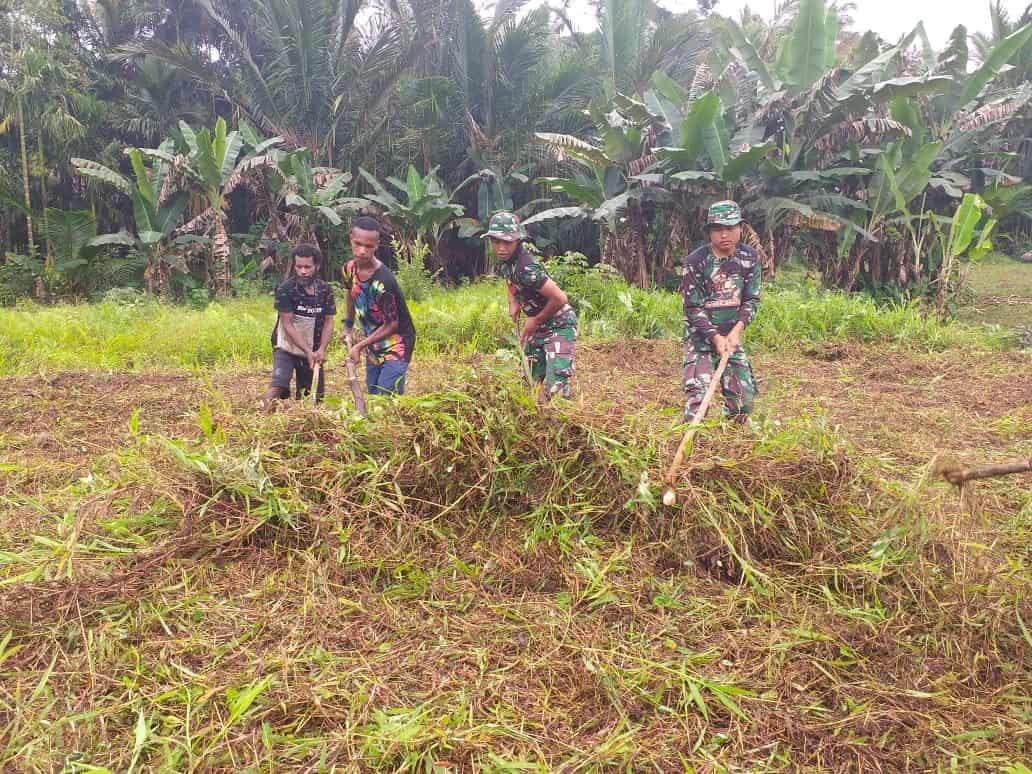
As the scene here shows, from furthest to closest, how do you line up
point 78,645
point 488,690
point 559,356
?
point 559,356 < point 78,645 < point 488,690

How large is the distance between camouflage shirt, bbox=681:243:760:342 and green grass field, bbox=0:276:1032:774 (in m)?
1.26

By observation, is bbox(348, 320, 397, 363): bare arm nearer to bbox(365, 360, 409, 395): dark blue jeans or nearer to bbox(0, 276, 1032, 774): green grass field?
bbox(365, 360, 409, 395): dark blue jeans

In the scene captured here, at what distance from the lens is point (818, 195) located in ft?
32.6

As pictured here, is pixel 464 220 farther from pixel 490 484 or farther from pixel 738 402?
pixel 490 484

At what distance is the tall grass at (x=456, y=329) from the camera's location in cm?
721

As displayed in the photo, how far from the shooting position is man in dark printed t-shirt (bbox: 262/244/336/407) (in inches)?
166

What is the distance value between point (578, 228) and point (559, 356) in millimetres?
11585

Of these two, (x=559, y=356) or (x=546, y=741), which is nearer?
(x=546, y=741)

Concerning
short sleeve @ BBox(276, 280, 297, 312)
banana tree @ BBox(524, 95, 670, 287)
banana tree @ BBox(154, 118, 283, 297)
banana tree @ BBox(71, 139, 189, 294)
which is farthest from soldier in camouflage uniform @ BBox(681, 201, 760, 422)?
banana tree @ BBox(71, 139, 189, 294)

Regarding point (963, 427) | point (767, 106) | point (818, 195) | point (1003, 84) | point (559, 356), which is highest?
point (1003, 84)

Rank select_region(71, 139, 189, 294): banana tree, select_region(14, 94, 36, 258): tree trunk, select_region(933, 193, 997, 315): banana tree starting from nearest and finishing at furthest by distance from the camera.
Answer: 1. select_region(933, 193, 997, 315): banana tree
2. select_region(71, 139, 189, 294): banana tree
3. select_region(14, 94, 36, 258): tree trunk

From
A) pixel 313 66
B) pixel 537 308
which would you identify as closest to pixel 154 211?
pixel 313 66

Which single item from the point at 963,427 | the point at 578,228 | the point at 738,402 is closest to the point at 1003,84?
the point at 578,228

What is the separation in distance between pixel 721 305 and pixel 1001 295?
10.4 meters
